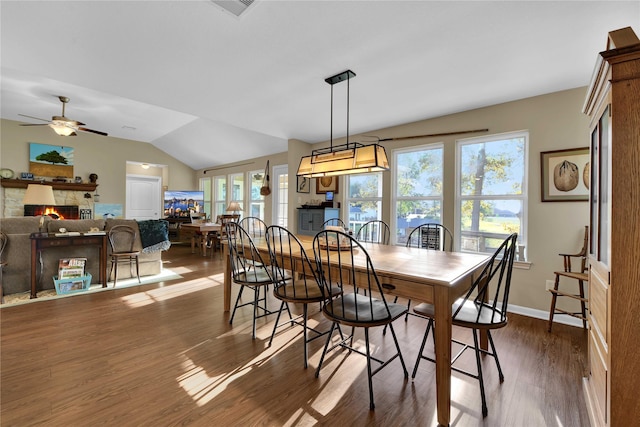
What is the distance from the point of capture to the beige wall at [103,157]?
6.30m

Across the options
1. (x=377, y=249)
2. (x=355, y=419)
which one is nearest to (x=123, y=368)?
(x=355, y=419)

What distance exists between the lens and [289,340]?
2482 mm

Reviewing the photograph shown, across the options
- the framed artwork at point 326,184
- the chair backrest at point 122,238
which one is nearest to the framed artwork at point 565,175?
the framed artwork at point 326,184

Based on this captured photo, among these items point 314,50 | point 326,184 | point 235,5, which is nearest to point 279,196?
point 326,184

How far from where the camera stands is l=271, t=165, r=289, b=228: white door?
6.81 metres

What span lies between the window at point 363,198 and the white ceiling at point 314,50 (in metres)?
1.14

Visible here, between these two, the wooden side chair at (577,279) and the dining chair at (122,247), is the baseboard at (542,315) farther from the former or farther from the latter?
the dining chair at (122,247)

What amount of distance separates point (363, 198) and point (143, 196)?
7298 mm

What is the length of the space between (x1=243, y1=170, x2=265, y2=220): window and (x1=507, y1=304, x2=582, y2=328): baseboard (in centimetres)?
561

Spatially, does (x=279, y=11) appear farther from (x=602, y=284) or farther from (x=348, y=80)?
(x=602, y=284)

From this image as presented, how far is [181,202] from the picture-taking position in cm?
862

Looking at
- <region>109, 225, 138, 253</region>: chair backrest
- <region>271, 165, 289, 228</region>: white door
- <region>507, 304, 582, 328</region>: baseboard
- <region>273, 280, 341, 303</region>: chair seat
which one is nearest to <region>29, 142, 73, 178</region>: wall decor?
<region>109, 225, 138, 253</region>: chair backrest

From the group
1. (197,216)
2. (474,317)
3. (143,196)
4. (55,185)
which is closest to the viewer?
(474,317)

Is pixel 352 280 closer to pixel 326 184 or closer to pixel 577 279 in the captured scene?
pixel 577 279
